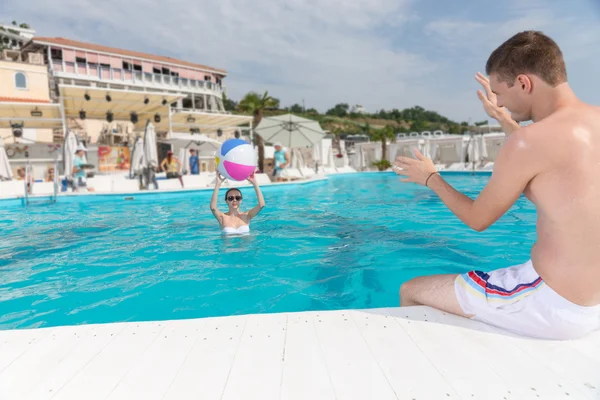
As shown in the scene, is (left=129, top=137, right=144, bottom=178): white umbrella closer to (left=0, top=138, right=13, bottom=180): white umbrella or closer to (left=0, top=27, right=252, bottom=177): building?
(left=0, top=27, right=252, bottom=177): building

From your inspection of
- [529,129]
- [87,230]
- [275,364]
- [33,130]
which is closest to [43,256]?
[87,230]

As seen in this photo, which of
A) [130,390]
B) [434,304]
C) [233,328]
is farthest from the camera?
[434,304]

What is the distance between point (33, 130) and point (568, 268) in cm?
2687

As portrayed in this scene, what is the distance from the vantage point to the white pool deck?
1.42 metres

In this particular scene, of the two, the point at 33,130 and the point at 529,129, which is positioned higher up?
the point at 33,130

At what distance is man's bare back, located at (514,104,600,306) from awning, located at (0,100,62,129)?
22.8 metres

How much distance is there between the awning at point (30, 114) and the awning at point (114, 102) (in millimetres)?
970

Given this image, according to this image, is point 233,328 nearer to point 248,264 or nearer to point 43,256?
point 248,264

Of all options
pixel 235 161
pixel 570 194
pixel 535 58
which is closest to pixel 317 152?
pixel 235 161

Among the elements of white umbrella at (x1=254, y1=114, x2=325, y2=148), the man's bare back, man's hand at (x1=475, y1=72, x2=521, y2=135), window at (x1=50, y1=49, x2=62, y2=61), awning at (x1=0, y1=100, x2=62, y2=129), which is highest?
window at (x1=50, y1=49, x2=62, y2=61)

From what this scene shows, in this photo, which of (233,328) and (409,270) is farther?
(409,270)

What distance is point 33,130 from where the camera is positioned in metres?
21.7

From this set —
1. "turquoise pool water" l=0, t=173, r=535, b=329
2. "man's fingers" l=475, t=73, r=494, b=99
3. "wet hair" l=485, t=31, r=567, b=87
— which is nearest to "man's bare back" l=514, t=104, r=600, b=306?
"wet hair" l=485, t=31, r=567, b=87

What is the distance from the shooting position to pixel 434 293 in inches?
82.0
